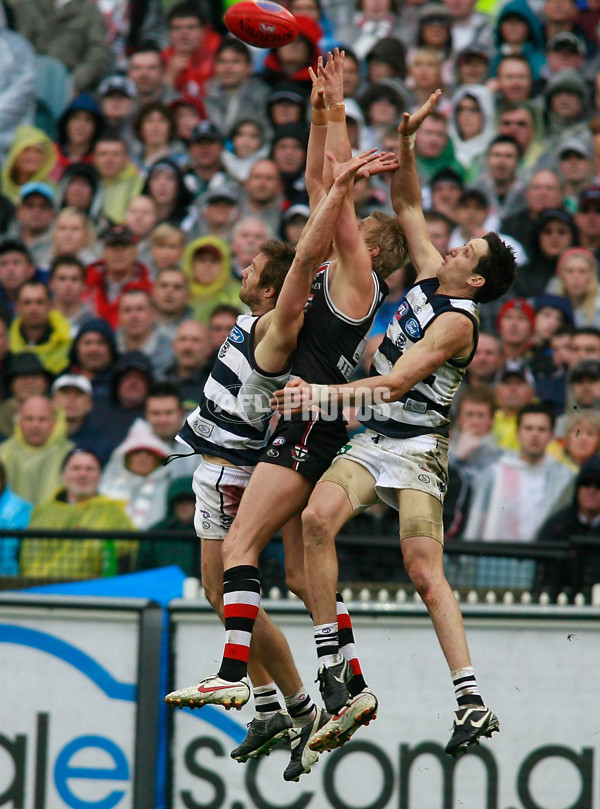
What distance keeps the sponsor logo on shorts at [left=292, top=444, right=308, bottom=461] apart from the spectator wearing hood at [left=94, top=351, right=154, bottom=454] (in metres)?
4.19

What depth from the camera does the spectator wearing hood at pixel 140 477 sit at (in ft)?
32.2

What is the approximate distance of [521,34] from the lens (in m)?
12.2

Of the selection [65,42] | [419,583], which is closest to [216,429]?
[419,583]

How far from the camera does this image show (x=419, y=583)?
6.30 metres

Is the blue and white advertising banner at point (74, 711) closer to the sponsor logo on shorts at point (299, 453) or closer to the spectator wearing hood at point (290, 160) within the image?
the sponsor logo on shorts at point (299, 453)

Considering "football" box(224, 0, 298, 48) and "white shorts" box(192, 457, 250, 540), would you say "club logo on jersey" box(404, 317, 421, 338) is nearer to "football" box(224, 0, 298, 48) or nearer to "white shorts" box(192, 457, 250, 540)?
"white shorts" box(192, 457, 250, 540)

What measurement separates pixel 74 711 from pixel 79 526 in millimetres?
1636

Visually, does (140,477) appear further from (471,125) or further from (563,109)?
(563,109)

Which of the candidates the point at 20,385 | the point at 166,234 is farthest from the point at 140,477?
the point at 166,234

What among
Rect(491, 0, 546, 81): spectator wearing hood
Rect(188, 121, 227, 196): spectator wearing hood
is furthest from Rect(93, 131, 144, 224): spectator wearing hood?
Rect(491, 0, 546, 81): spectator wearing hood

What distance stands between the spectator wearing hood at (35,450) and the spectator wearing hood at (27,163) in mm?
3042

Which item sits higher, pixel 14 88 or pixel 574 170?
pixel 14 88

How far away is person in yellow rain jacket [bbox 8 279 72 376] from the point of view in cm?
1128

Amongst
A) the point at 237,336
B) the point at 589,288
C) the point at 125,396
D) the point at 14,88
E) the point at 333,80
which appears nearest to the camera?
the point at 333,80
